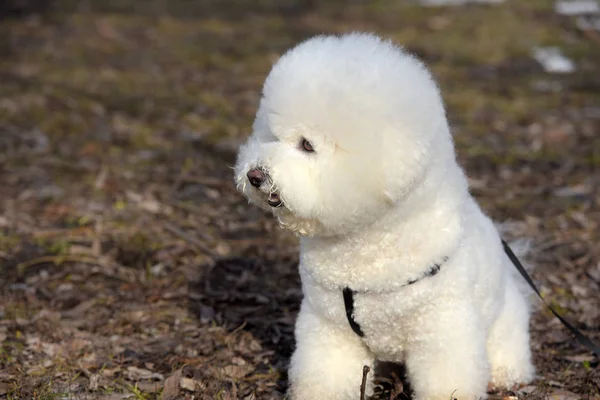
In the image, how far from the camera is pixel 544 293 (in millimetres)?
4953

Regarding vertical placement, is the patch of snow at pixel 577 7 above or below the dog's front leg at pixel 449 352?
below

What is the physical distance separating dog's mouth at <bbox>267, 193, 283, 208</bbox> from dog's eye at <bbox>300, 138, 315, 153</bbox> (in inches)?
7.9

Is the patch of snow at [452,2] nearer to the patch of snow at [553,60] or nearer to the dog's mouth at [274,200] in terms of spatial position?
the patch of snow at [553,60]

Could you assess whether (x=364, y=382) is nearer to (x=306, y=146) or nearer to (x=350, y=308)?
(x=350, y=308)

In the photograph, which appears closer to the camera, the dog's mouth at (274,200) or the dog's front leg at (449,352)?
the dog's mouth at (274,200)

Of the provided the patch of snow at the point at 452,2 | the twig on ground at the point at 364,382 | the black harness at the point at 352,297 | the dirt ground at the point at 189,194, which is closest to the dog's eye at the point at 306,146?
the black harness at the point at 352,297

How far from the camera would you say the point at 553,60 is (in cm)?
1083

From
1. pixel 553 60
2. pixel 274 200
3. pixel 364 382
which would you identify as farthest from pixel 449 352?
pixel 553 60

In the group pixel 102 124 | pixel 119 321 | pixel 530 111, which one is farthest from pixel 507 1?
pixel 119 321

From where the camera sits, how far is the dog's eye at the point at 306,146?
9.67 ft

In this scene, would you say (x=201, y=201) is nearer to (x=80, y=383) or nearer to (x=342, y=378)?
(x=80, y=383)

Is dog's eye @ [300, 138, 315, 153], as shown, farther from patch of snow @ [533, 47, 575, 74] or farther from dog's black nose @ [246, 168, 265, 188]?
patch of snow @ [533, 47, 575, 74]

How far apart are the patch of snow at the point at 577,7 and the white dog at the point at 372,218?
10.5 m

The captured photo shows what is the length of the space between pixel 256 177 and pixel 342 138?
35 cm
